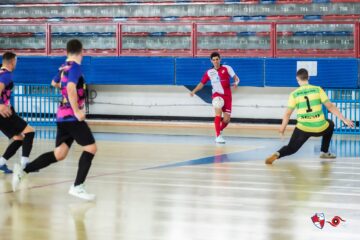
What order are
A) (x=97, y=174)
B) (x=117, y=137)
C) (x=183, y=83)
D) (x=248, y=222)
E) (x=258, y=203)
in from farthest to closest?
1. (x=183, y=83)
2. (x=117, y=137)
3. (x=97, y=174)
4. (x=258, y=203)
5. (x=248, y=222)

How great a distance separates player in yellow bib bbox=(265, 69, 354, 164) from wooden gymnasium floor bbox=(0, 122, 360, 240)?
12.0 inches

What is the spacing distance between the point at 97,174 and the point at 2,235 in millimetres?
4656

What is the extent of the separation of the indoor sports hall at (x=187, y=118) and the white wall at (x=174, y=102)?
1.1 inches

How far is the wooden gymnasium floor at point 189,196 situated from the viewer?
7820mm

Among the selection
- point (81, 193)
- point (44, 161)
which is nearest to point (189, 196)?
point (81, 193)

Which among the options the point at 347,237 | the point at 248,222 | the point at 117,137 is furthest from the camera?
the point at 117,137

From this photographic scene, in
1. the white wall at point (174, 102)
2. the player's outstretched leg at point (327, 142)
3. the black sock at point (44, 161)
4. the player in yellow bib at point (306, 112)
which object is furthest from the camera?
the white wall at point (174, 102)

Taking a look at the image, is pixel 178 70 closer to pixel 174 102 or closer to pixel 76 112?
pixel 174 102

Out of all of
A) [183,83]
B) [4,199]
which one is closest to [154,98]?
[183,83]

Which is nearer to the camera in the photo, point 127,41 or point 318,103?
point 318,103

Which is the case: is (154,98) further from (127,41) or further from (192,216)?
(192,216)

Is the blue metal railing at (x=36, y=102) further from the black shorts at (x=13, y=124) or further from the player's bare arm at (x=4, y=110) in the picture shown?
the player's bare arm at (x=4, y=110)

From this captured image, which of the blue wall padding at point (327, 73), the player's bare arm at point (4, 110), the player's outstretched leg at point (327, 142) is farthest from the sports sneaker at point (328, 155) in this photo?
the blue wall padding at point (327, 73)

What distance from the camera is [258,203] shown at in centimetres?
948
